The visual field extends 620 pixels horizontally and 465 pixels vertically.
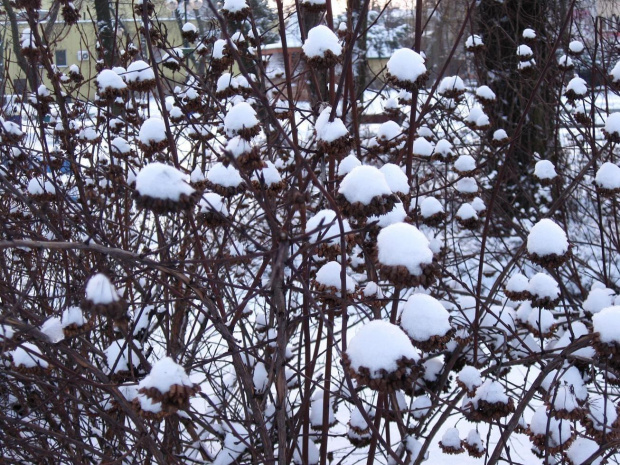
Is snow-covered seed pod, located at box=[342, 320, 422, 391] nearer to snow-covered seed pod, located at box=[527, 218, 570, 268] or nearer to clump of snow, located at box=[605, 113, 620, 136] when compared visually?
snow-covered seed pod, located at box=[527, 218, 570, 268]

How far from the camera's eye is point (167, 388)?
112 cm

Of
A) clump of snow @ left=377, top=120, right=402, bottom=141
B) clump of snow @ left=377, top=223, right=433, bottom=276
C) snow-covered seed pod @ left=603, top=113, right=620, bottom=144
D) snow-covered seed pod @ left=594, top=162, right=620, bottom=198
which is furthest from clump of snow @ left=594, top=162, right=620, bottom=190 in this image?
clump of snow @ left=377, top=223, right=433, bottom=276

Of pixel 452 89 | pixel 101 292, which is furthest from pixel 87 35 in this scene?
pixel 101 292

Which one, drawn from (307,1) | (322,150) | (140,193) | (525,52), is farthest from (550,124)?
(140,193)

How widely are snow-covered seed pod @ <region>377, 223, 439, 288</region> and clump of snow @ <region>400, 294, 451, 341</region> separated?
17 cm

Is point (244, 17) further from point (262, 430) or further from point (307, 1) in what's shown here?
point (262, 430)

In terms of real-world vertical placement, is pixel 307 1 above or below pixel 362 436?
above

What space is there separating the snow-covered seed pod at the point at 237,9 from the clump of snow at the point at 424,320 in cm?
111

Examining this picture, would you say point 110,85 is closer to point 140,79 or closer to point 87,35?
point 140,79

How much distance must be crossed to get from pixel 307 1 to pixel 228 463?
167 cm

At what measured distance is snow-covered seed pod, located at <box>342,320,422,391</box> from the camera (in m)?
1.13

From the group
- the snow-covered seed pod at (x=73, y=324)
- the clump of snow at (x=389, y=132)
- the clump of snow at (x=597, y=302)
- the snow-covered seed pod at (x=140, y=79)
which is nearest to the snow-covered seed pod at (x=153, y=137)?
the snow-covered seed pod at (x=140, y=79)

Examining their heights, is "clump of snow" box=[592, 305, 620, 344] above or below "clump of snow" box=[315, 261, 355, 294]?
below

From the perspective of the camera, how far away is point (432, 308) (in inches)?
54.9
